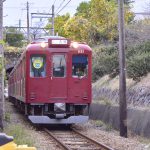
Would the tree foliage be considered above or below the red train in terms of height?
above

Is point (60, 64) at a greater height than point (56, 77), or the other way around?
point (60, 64)

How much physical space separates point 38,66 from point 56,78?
80 cm

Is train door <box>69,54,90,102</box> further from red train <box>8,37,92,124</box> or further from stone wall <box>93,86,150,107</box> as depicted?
stone wall <box>93,86,150,107</box>

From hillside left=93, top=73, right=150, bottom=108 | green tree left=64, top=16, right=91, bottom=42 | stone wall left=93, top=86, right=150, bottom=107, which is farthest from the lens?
green tree left=64, top=16, right=91, bottom=42

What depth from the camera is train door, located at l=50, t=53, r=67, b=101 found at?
1912cm

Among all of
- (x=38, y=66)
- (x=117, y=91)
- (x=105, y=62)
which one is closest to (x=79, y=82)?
(x=38, y=66)

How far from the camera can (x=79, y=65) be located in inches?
762

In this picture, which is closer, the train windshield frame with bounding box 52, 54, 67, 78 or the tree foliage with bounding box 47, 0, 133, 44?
the train windshield frame with bounding box 52, 54, 67, 78

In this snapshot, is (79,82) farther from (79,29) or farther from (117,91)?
(79,29)

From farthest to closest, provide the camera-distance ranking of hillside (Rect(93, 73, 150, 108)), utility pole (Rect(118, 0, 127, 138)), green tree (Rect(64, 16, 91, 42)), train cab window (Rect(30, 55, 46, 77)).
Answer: green tree (Rect(64, 16, 91, 42))
hillside (Rect(93, 73, 150, 108))
train cab window (Rect(30, 55, 46, 77))
utility pole (Rect(118, 0, 127, 138))

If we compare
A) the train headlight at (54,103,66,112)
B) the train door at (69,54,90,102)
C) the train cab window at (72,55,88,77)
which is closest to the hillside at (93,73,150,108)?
the train door at (69,54,90,102)

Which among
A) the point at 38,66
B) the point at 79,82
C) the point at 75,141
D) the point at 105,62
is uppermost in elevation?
the point at 105,62

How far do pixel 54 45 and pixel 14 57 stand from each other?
35.6 meters

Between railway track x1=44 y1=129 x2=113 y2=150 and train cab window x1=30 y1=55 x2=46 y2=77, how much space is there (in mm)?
2242
